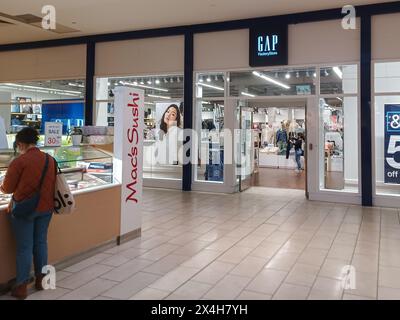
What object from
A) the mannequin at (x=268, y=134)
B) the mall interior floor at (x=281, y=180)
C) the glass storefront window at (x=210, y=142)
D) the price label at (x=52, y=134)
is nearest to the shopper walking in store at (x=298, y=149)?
the mall interior floor at (x=281, y=180)

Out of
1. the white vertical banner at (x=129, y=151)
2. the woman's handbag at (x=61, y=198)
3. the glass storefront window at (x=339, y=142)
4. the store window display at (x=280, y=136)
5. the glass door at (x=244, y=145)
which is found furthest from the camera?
the store window display at (x=280, y=136)

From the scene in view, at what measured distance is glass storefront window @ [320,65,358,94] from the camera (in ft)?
23.8

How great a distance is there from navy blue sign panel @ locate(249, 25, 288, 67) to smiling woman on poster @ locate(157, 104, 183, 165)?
2.18 meters

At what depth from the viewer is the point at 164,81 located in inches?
352

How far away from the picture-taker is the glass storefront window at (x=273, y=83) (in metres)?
7.63

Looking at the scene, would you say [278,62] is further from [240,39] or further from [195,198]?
[195,198]

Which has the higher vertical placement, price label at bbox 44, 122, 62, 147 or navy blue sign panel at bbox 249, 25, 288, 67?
navy blue sign panel at bbox 249, 25, 288, 67

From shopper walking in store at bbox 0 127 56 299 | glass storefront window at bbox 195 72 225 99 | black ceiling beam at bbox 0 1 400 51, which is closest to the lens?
shopper walking in store at bbox 0 127 56 299

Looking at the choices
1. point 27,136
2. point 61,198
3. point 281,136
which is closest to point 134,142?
point 61,198

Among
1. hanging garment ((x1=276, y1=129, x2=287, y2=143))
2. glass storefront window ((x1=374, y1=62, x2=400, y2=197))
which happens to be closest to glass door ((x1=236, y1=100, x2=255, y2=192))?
glass storefront window ((x1=374, y1=62, x2=400, y2=197))

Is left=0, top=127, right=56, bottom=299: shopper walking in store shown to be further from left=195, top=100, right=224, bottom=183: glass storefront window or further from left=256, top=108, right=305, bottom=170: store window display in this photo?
left=256, top=108, right=305, bottom=170: store window display

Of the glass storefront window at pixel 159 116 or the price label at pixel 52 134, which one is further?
the glass storefront window at pixel 159 116

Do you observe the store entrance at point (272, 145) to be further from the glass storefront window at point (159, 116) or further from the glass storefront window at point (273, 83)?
the glass storefront window at point (159, 116)
